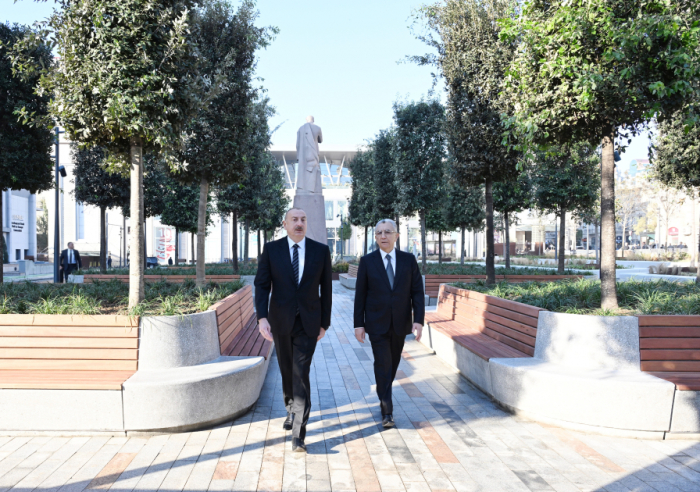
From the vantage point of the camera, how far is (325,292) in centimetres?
467

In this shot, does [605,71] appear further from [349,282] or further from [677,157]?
[349,282]

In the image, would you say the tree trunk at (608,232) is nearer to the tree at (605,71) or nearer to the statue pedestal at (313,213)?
the tree at (605,71)

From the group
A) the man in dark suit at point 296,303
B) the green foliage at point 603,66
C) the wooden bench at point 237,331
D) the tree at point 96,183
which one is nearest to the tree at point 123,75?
the wooden bench at point 237,331

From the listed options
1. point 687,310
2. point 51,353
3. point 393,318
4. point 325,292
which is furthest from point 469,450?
point 51,353

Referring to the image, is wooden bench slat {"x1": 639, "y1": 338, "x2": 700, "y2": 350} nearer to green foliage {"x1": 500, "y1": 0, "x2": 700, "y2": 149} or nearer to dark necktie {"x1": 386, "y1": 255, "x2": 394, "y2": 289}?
dark necktie {"x1": 386, "y1": 255, "x2": 394, "y2": 289}

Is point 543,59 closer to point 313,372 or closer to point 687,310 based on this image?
point 687,310

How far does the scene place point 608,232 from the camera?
271 inches

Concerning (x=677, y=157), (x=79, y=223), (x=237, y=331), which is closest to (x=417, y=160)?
(x=677, y=157)

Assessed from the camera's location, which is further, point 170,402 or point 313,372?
point 313,372

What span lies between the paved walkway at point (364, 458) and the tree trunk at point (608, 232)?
90.2 inches

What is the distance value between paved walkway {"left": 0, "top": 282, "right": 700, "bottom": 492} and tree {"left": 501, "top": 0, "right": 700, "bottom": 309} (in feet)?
8.87

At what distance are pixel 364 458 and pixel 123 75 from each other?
→ 4.74 meters

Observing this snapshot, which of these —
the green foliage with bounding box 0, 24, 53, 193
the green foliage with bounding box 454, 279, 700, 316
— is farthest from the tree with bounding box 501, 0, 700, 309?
the green foliage with bounding box 0, 24, 53, 193

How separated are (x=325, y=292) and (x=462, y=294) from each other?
5130mm
